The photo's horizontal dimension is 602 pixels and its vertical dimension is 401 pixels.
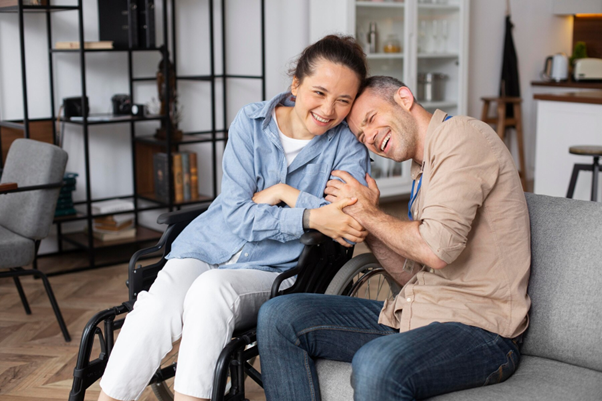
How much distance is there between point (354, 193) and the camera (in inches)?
70.1

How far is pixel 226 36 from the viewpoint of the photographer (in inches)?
173

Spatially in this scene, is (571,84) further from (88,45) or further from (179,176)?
(88,45)

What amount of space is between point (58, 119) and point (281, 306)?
8.65 feet

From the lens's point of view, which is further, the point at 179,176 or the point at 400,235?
the point at 179,176

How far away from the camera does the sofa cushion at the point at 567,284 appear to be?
1476 mm

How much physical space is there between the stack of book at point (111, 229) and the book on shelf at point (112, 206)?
0.09 metres

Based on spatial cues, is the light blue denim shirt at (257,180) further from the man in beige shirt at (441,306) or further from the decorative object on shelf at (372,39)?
the decorative object on shelf at (372,39)

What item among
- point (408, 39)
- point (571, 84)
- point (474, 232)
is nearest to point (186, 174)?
point (408, 39)

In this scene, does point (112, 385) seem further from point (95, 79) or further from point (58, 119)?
point (95, 79)

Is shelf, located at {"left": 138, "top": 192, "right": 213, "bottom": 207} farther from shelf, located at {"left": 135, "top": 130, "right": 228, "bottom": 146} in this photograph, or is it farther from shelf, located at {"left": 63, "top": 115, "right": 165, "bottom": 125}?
shelf, located at {"left": 63, "top": 115, "right": 165, "bottom": 125}

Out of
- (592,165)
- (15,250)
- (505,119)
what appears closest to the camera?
(15,250)

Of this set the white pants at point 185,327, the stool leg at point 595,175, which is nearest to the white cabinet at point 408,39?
the stool leg at point 595,175

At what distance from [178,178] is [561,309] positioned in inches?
112

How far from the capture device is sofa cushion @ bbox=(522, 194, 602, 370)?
148 centimetres
